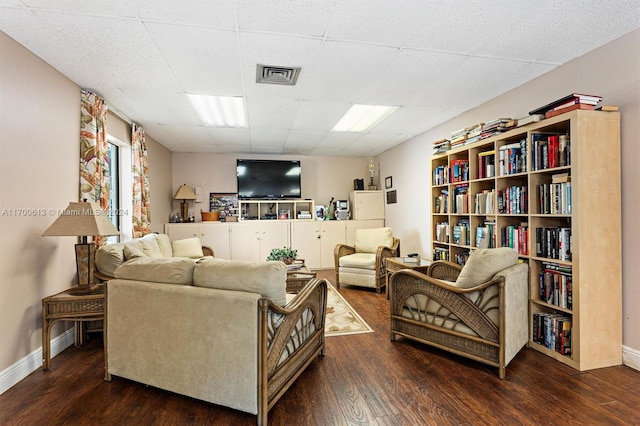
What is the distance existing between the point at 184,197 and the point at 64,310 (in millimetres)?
3683

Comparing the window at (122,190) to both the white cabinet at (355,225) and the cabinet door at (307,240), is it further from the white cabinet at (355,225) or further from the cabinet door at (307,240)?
the white cabinet at (355,225)

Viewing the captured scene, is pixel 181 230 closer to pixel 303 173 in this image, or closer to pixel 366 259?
pixel 303 173

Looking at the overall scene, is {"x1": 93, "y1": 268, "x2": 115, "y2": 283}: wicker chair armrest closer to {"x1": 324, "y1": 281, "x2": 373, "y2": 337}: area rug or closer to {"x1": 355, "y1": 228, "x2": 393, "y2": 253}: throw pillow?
{"x1": 324, "y1": 281, "x2": 373, "y2": 337}: area rug

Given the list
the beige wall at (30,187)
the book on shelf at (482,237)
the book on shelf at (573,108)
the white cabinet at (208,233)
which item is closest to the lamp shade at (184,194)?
the white cabinet at (208,233)

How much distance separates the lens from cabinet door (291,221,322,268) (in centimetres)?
620

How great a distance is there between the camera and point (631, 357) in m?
2.31

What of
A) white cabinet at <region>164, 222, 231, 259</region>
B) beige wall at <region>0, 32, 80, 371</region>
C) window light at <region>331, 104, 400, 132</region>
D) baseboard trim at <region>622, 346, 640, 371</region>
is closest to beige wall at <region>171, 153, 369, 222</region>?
white cabinet at <region>164, 222, 231, 259</region>

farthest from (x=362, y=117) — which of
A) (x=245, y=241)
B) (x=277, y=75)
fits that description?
(x=245, y=241)

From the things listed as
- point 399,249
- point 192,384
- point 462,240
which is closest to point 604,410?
point 462,240

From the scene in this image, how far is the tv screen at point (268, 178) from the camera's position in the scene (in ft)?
20.4

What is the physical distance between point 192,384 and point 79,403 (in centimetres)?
73

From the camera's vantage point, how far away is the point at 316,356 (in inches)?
99.4

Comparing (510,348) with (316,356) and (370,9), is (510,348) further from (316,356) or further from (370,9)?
(370,9)

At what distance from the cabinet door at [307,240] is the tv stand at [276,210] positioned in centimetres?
20
